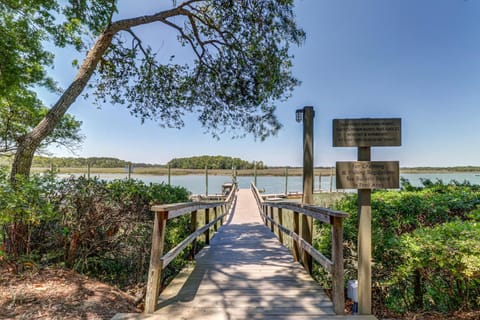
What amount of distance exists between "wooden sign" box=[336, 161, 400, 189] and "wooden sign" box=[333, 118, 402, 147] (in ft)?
0.61

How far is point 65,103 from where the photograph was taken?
3914 mm

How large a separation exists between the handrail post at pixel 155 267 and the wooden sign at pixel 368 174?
1768 millimetres

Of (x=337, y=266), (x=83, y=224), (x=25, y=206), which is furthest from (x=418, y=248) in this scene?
(x=25, y=206)

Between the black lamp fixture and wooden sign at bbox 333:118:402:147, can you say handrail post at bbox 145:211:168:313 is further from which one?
the black lamp fixture

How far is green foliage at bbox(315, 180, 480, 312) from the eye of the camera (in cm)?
235

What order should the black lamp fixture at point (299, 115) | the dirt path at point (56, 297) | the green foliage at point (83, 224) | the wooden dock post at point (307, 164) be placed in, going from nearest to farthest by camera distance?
1. the dirt path at point (56, 297)
2. the green foliage at point (83, 224)
3. the wooden dock post at point (307, 164)
4. the black lamp fixture at point (299, 115)

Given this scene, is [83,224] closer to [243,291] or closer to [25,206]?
[25,206]

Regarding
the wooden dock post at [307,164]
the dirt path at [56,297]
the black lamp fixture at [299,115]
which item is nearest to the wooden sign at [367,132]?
the wooden dock post at [307,164]

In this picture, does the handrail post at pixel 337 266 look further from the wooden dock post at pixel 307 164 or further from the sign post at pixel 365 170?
the wooden dock post at pixel 307 164

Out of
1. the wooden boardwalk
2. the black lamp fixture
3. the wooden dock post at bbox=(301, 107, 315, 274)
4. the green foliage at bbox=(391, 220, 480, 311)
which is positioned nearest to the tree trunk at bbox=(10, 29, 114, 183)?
the wooden boardwalk

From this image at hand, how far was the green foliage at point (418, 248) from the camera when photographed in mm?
2350

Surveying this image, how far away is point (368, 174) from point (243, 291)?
180 cm

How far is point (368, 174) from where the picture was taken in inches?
88.9

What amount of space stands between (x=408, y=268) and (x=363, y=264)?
2.20 ft
